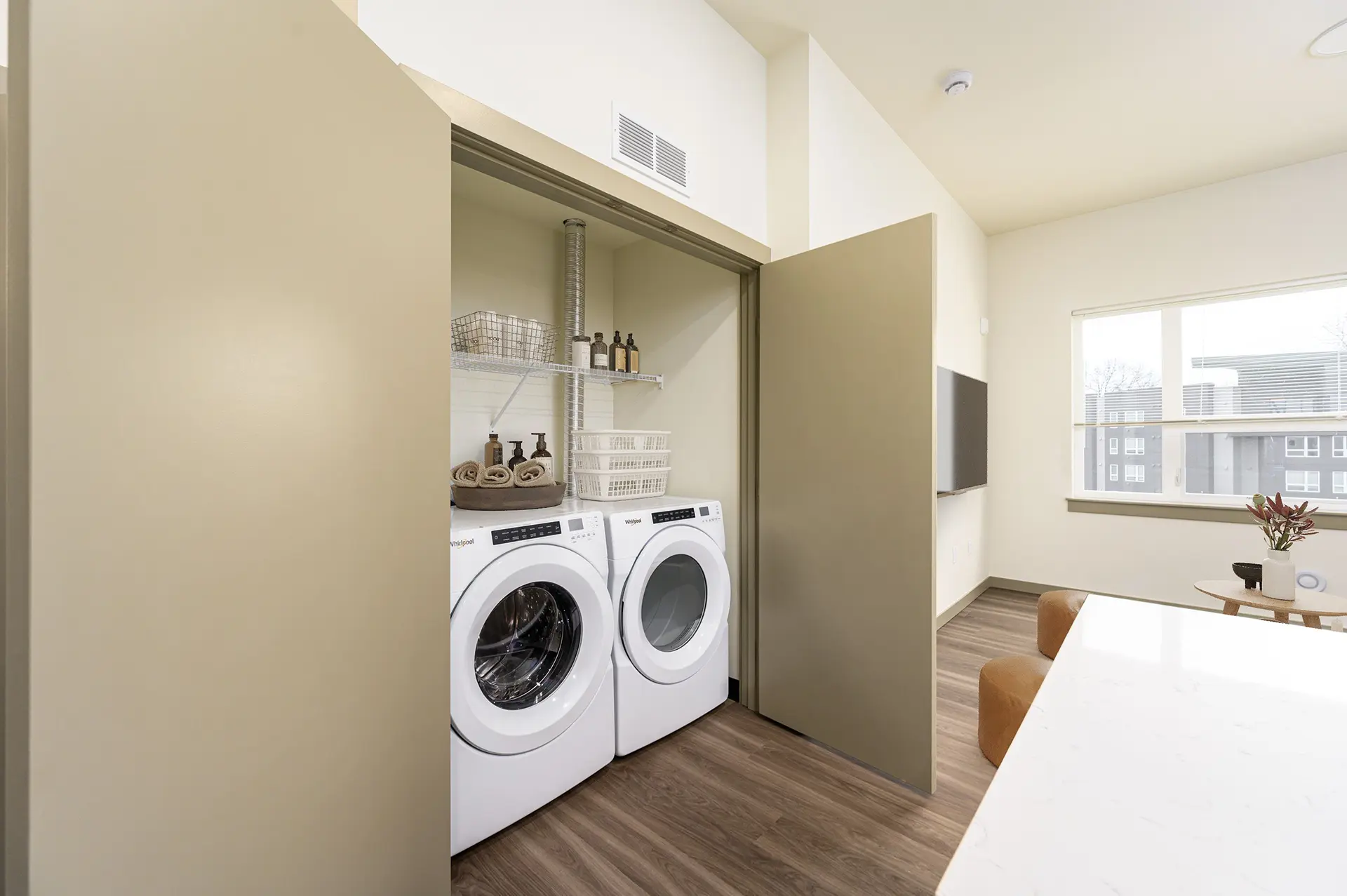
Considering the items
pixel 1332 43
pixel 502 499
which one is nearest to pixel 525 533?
pixel 502 499

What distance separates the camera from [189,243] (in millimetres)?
704

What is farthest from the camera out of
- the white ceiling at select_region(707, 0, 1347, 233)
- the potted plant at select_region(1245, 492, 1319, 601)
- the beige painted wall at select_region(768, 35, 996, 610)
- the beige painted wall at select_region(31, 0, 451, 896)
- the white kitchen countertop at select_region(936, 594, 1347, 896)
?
the potted plant at select_region(1245, 492, 1319, 601)

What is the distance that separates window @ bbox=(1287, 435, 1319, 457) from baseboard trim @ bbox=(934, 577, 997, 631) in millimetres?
1939

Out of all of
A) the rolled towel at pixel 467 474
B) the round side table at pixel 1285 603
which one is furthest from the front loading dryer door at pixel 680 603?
the round side table at pixel 1285 603

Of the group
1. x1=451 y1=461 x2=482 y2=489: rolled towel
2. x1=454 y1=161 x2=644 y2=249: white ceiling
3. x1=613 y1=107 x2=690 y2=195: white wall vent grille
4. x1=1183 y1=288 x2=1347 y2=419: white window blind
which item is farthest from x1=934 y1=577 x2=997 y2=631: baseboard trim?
x1=454 y1=161 x2=644 y2=249: white ceiling

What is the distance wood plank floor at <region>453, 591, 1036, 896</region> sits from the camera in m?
1.44

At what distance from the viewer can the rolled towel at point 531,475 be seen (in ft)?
6.75

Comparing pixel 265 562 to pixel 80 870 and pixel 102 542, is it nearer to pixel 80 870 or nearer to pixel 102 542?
pixel 102 542

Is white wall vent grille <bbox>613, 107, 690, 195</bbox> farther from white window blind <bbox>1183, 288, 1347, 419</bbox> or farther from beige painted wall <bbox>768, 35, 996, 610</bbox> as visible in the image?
white window blind <bbox>1183, 288, 1347, 419</bbox>

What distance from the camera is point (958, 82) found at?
254cm

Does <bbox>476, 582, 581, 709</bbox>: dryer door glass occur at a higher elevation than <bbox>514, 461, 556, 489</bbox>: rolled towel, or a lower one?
lower

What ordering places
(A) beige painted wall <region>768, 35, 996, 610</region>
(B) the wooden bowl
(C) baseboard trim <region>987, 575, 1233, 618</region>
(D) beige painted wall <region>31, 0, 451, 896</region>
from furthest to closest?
1. (C) baseboard trim <region>987, 575, 1233, 618</region>
2. (A) beige painted wall <region>768, 35, 996, 610</region>
3. (B) the wooden bowl
4. (D) beige painted wall <region>31, 0, 451, 896</region>

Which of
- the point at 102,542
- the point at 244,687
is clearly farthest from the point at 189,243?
the point at 244,687

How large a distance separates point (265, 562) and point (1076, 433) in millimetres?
4877
